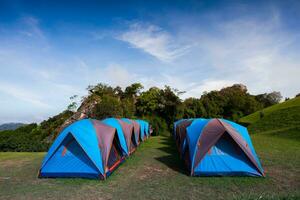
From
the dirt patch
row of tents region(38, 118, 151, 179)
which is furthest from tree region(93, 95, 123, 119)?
the dirt patch

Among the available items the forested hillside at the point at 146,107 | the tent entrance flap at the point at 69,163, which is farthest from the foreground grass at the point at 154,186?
the forested hillside at the point at 146,107

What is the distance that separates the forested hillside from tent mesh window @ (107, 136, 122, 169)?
46.8 ft

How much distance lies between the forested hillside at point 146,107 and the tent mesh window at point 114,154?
14251 mm

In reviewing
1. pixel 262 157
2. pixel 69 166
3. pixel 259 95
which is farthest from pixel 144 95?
pixel 259 95

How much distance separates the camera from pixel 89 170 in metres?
6.77

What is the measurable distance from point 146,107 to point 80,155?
26327 millimetres

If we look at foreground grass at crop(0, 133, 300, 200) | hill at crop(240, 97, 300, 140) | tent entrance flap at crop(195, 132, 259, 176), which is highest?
hill at crop(240, 97, 300, 140)

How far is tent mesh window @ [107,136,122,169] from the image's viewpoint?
25.2ft

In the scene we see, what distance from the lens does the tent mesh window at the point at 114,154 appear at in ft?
25.2

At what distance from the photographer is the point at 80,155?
23.2 feet

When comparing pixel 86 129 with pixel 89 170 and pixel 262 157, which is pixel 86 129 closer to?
pixel 89 170

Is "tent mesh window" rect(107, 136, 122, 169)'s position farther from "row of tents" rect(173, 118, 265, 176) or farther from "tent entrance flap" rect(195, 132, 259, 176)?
"tent entrance flap" rect(195, 132, 259, 176)

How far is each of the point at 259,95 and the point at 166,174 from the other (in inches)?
2131

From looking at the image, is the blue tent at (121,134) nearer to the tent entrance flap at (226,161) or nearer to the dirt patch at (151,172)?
the dirt patch at (151,172)
